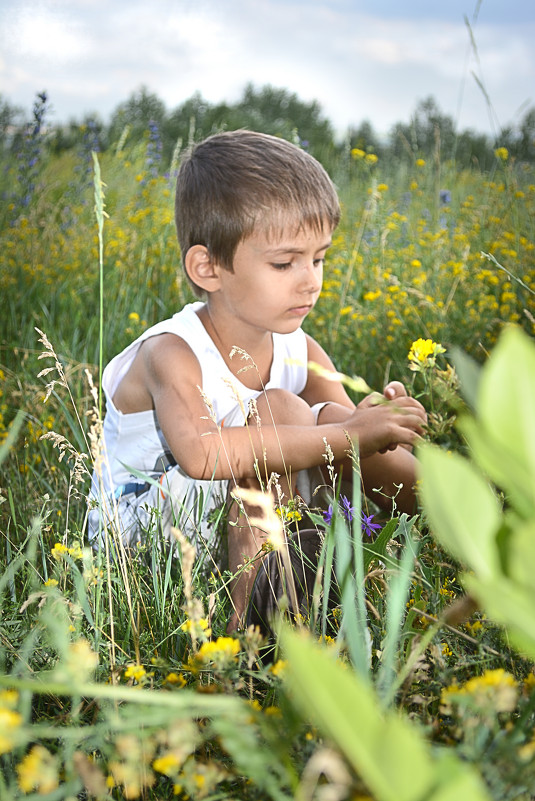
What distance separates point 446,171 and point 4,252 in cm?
271

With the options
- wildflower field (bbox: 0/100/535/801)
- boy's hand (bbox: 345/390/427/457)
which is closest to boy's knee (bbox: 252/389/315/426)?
boy's hand (bbox: 345/390/427/457)

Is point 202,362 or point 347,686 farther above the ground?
point 347,686

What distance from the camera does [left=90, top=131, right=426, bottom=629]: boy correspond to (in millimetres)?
1768

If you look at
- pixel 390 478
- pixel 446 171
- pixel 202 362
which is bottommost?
pixel 390 478

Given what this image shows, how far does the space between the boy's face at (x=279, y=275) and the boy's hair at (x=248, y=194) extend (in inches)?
1.2

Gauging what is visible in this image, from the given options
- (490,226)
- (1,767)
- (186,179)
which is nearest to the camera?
(1,767)

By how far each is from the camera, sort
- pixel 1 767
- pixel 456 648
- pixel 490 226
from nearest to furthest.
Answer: pixel 1 767, pixel 456 648, pixel 490 226

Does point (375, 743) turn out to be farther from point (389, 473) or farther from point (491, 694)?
point (389, 473)

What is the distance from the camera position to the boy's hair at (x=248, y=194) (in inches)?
79.7

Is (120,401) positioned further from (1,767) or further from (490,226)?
(490,226)

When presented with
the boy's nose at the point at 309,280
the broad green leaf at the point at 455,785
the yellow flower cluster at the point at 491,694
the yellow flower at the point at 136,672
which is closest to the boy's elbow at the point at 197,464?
the boy's nose at the point at 309,280

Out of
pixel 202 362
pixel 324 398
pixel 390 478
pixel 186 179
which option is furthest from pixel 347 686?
pixel 186 179

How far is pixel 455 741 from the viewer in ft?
2.58

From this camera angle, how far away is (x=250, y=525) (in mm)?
1379
